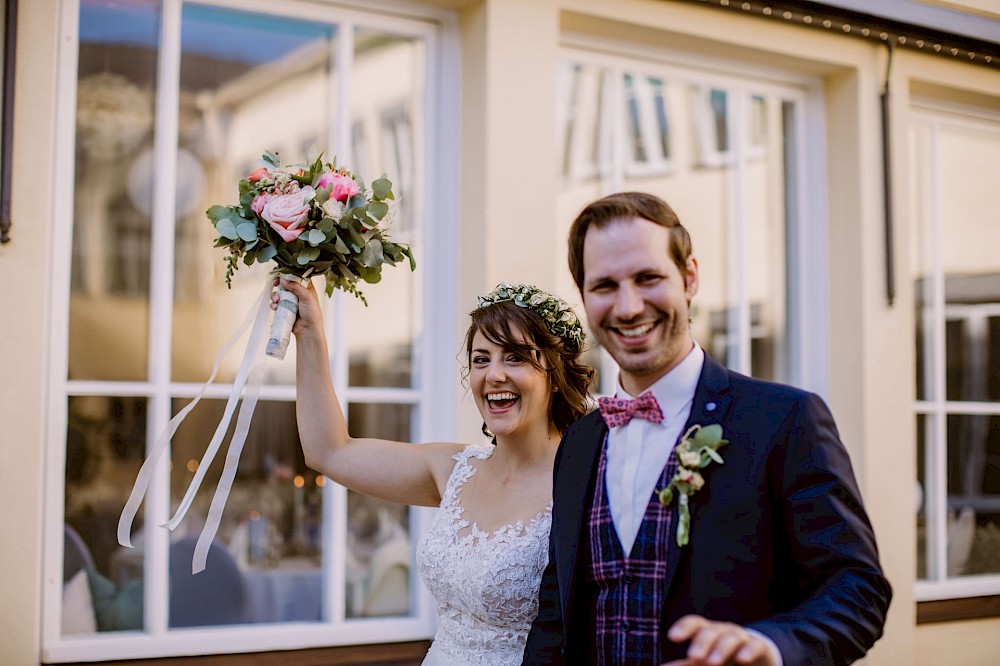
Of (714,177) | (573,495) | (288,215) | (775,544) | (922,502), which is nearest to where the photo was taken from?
(775,544)

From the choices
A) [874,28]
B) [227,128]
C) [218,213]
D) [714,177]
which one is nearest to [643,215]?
[218,213]

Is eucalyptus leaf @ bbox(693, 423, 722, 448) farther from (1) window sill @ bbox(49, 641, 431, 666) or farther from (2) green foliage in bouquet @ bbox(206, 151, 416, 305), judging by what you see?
(1) window sill @ bbox(49, 641, 431, 666)

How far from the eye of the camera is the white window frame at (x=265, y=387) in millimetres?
3250

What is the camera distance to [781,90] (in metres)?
4.55

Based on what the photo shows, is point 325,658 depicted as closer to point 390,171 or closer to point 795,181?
point 390,171

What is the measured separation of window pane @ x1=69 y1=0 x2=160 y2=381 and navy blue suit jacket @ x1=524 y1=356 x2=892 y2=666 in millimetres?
2028

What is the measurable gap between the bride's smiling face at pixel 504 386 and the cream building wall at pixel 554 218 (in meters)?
0.87

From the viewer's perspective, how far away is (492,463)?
294 cm

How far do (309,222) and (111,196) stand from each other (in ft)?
4.11

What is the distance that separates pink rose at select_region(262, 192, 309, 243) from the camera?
8.18 ft

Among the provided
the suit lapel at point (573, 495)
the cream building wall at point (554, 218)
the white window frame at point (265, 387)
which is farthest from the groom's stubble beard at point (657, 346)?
the white window frame at point (265, 387)

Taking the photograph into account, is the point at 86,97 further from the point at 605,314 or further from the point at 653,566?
the point at 653,566

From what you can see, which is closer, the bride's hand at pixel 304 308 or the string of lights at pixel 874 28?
the bride's hand at pixel 304 308

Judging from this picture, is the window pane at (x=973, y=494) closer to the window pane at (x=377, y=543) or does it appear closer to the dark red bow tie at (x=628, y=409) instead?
the window pane at (x=377, y=543)
